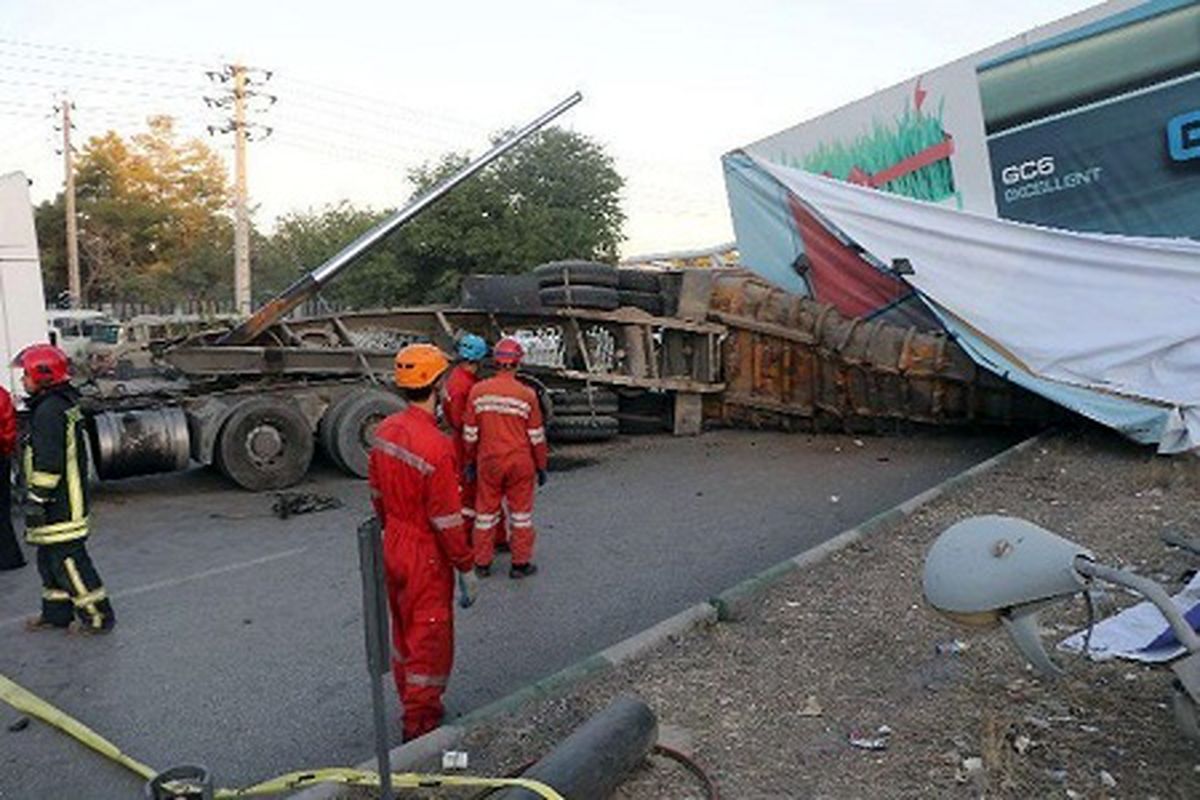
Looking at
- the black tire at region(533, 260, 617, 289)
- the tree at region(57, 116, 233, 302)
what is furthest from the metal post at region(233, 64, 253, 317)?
the black tire at region(533, 260, 617, 289)

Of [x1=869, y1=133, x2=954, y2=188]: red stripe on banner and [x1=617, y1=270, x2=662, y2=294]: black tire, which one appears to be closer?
[x1=869, y1=133, x2=954, y2=188]: red stripe on banner

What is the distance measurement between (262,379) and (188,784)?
7.54 m

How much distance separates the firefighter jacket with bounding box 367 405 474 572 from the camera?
413 cm

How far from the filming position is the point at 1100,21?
34.4 ft

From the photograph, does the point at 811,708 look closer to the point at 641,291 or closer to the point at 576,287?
the point at 576,287

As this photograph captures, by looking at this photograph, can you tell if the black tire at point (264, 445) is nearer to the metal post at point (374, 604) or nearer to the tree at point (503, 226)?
the metal post at point (374, 604)

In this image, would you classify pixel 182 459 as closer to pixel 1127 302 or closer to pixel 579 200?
pixel 1127 302

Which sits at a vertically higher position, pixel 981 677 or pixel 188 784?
pixel 188 784

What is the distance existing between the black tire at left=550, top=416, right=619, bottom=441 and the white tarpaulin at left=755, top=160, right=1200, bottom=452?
362cm

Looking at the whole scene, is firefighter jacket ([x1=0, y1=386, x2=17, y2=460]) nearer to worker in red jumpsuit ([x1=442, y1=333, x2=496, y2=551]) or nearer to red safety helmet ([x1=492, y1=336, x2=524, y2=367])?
worker in red jumpsuit ([x1=442, y1=333, x2=496, y2=551])

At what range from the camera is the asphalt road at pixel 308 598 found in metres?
4.34

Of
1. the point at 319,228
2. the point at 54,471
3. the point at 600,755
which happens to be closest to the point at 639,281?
the point at 54,471

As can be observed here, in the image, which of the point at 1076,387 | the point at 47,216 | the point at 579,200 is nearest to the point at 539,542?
the point at 1076,387

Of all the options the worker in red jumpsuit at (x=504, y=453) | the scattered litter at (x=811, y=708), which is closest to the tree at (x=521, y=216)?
the worker in red jumpsuit at (x=504, y=453)
